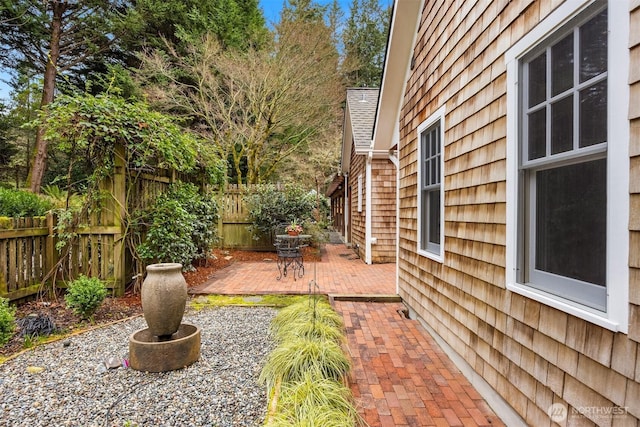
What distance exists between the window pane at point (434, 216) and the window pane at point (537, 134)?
1.82m

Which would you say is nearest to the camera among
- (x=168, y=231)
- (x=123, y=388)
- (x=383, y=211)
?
(x=123, y=388)

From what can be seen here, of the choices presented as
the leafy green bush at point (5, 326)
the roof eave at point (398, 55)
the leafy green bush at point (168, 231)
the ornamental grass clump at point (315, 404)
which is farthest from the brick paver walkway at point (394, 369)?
the roof eave at point (398, 55)

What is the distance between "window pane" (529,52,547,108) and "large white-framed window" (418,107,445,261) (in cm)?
140

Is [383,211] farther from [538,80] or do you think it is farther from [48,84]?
[48,84]

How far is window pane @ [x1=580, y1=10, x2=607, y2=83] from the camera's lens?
1597 mm

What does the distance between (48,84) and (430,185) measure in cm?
1513

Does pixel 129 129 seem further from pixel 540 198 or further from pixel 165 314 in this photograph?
pixel 540 198

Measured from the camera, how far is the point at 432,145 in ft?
13.1

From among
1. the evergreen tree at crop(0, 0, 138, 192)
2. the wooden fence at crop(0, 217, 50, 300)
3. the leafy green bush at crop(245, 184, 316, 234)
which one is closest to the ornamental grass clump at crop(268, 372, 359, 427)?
the wooden fence at crop(0, 217, 50, 300)

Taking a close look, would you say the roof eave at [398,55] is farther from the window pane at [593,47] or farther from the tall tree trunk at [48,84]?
the tall tree trunk at [48,84]

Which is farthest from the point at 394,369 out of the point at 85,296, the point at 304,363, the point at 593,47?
the point at 85,296

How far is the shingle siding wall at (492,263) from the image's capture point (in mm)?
1414

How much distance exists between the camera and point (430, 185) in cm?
400

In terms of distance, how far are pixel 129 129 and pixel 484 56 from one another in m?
4.40
